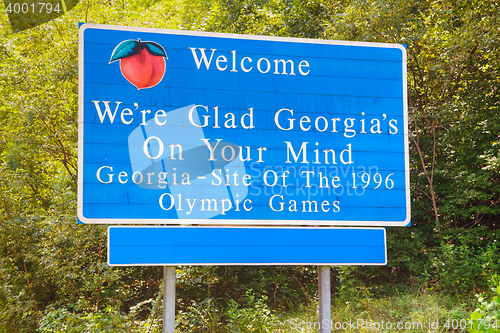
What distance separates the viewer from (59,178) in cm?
760

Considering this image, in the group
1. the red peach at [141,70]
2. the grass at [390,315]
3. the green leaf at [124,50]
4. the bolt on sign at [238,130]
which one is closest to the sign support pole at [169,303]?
the bolt on sign at [238,130]

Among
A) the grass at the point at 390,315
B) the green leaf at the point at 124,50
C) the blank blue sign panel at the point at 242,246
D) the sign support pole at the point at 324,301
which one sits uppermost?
the green leaf at the point at 124,50

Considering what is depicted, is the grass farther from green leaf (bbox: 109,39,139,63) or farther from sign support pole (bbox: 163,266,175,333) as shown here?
green leaf (bbox: 109,39,139,63)

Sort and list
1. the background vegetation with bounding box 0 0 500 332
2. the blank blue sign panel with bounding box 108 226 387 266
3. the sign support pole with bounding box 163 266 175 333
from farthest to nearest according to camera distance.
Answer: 1. the background vegetation with bounding box 0 0 500 332
2. the sign support pole with bounding box 163 266 175 333
3. the blank blue sign panel with bounding box 108 226 387 266

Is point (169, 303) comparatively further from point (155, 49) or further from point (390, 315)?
point (390, 315)

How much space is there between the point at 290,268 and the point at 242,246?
17.6ft

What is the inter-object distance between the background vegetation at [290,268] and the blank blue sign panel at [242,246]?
3.01 metres

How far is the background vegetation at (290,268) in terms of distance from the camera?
7.10m

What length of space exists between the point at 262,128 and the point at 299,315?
178 inches

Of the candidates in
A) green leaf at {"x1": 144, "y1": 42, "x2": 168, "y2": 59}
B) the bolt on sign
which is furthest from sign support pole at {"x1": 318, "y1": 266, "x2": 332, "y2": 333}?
green leaf at {"x1": 144, "y1": 42, "x2": 168, "y2": 59}

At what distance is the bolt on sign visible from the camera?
3.65 metres

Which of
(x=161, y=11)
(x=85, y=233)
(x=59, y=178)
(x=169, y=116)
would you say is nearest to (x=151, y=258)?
(x=169, y=116)

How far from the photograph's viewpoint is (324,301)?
3.99 metres

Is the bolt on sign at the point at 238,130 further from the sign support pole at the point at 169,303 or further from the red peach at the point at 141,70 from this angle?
the sign support pole at the point at 169,303
